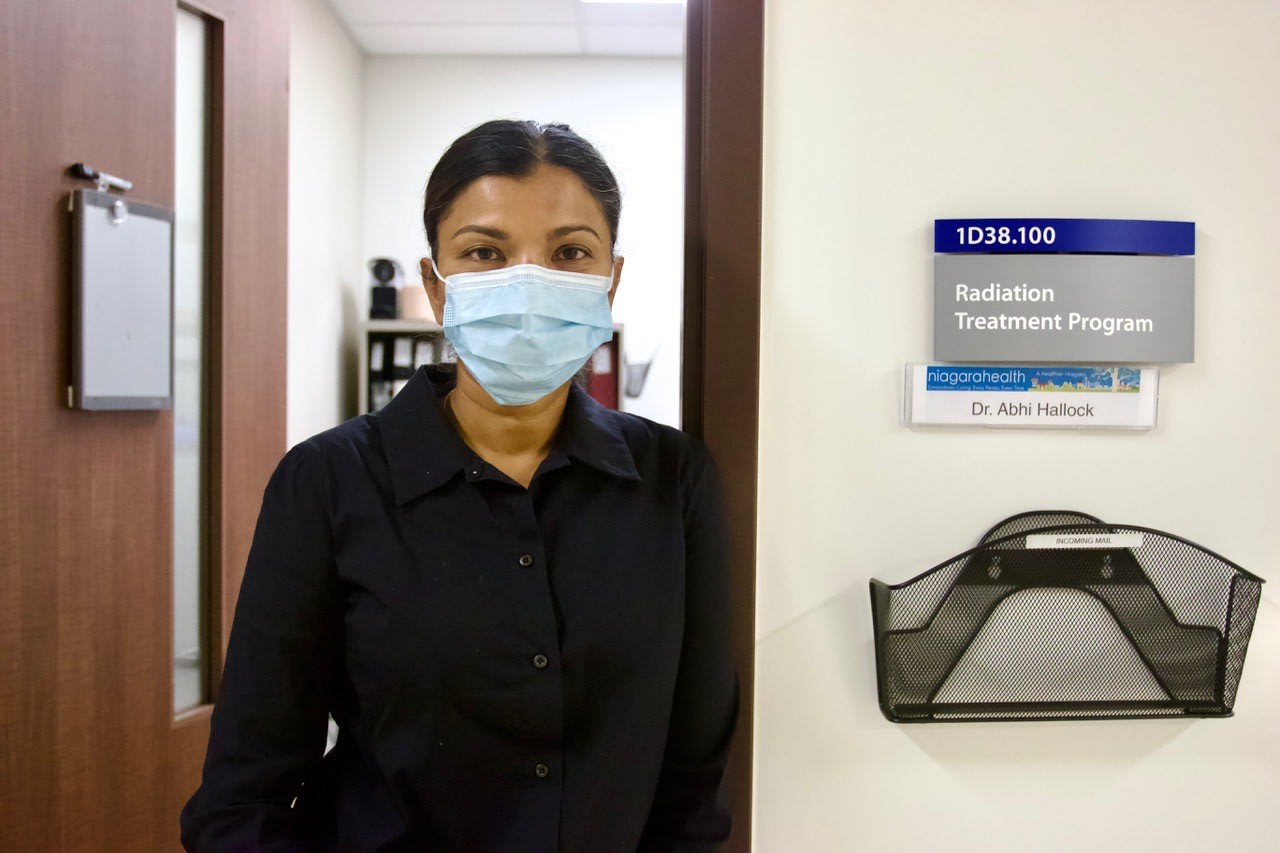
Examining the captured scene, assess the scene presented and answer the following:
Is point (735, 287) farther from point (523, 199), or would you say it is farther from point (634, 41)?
point (634, 41)

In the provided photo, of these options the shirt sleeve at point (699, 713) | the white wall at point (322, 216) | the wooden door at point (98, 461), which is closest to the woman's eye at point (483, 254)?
the shirt sleeve at point (699, 713)

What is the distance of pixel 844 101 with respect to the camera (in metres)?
1.08

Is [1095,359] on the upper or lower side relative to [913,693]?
upper

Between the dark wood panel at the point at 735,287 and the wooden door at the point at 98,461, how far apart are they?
3.35 feet

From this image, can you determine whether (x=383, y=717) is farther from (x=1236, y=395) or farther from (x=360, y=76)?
(x=360, y=76)

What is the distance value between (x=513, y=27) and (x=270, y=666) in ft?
11.1

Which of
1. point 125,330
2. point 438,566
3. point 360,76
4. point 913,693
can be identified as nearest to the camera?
point 438,566

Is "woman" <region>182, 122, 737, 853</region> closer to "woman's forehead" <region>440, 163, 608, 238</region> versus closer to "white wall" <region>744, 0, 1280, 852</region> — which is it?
"woman's forehead" <region>440, 163, 608, 238</region>

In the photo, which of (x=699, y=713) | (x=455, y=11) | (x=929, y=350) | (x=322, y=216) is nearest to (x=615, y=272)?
(x=929, y=350)

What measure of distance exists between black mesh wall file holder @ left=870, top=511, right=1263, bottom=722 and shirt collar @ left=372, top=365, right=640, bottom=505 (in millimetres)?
377

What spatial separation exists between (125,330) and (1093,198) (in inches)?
59.8

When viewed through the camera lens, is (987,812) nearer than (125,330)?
Yes

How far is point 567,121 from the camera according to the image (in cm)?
399

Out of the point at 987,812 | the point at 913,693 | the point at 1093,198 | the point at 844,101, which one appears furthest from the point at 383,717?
the point at 1093,198
